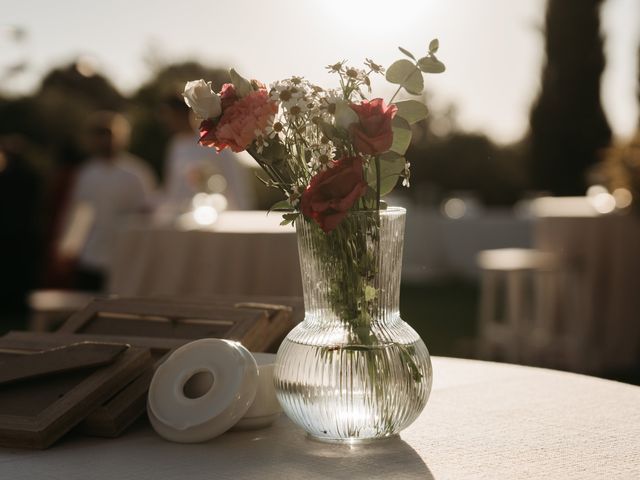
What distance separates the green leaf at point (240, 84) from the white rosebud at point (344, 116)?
113mm

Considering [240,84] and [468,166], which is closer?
[240,84]

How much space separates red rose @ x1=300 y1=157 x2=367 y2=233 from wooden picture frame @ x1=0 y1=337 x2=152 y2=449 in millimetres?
339

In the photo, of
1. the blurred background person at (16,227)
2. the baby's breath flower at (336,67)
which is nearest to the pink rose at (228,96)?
the baby's breath flower at (336,67)

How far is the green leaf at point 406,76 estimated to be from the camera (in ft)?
3.54

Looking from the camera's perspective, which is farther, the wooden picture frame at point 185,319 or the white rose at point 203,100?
the wooden picture frame at point 185,319

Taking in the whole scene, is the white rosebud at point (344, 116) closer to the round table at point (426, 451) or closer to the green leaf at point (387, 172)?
the green leaf at point (387, 172)

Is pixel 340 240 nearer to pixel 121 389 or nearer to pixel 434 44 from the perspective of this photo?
pixel 434 44

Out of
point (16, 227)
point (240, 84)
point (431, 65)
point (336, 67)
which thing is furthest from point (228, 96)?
point (16, 227)

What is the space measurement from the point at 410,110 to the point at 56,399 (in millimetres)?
552

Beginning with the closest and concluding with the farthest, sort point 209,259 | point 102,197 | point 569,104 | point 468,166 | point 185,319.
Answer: point 185,319
point 209,259
point 102,197
point 569,104
point 468,166

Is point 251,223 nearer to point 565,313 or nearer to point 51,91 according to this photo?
point 565,313

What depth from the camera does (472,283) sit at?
1041cm

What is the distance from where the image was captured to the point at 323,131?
1025 millimetres

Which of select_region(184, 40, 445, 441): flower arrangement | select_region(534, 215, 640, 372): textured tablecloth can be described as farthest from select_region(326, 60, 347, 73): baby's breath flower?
select_region(534, 215, 640, 372): textured tablecloth
